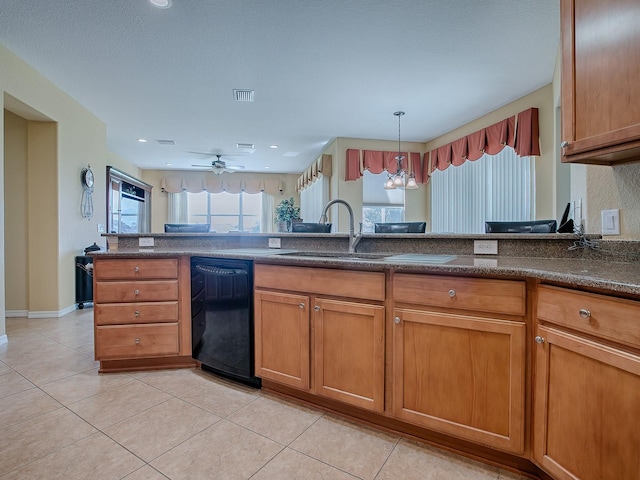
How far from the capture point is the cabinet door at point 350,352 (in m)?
1.51

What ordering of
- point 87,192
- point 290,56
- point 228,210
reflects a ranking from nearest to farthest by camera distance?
point 290,56 < point 87,192 < point 228,210

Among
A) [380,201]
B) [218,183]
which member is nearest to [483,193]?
[380,201]

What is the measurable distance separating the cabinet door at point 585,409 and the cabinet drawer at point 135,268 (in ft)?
7.02

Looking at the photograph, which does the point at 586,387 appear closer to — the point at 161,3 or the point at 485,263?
the point at 485,263

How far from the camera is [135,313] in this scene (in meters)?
2.18

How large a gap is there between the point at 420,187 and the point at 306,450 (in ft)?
17.6

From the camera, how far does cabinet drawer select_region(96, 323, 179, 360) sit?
2.17 metres

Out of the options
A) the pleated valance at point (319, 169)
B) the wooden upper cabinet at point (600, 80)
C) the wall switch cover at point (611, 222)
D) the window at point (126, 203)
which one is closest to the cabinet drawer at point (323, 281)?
the wooden upper cabinet at point (600, 80)

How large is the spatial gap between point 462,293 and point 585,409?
1.68ft

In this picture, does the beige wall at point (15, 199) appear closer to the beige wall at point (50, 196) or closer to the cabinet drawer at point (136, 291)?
the beige wall at point (50, 196)

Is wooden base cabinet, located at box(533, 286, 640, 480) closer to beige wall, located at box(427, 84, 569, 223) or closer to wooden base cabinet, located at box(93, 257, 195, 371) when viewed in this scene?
wooden base cabinet, located at box(93, 257, 195, 371)

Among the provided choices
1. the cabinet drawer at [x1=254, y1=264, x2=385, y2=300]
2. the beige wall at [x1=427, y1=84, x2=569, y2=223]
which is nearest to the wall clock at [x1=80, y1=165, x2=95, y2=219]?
the cabinet drawer at [x1=254, y1=264, x2=385, y2=300]

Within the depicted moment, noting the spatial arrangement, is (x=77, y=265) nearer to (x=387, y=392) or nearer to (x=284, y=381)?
(x=284, y=381)

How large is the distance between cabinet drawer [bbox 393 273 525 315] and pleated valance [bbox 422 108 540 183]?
3261 millimetres
